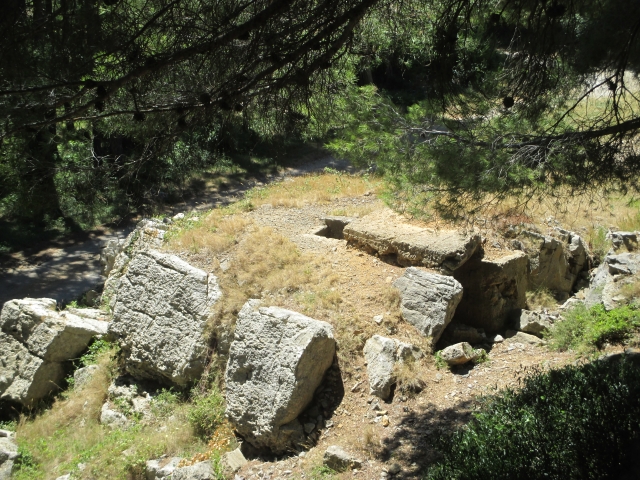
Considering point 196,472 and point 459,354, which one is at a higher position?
point 459,354

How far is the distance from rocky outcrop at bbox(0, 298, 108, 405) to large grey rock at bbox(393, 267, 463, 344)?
514 centimetres

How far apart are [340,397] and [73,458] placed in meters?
3.64

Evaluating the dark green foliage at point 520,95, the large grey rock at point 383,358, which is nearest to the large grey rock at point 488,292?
the large grey rock at point 383,358

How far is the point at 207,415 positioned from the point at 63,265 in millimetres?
8310

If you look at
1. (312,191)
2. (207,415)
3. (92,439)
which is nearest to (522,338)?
(207,415)

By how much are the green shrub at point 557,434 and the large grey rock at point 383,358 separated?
5.88ft

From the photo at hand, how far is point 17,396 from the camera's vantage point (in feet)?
30.8

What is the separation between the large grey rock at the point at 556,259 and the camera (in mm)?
9453

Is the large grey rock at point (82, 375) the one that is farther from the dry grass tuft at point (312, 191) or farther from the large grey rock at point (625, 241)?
the large grey rock at point (625, 241)

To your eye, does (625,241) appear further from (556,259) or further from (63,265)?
(63,265)

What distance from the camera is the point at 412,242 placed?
27.1 ft

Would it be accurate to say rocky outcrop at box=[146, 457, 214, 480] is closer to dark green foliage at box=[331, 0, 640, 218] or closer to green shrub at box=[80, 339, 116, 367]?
green shrub at box=[80, 339, 116, 367]

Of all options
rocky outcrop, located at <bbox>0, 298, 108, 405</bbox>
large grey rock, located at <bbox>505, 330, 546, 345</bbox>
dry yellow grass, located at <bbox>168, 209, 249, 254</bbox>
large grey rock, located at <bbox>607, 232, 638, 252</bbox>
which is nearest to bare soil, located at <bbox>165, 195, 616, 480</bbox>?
large grey rock, located at <bbox>505, 330, 546, 345</bbox>

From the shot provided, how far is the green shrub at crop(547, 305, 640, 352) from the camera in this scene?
6766mm
